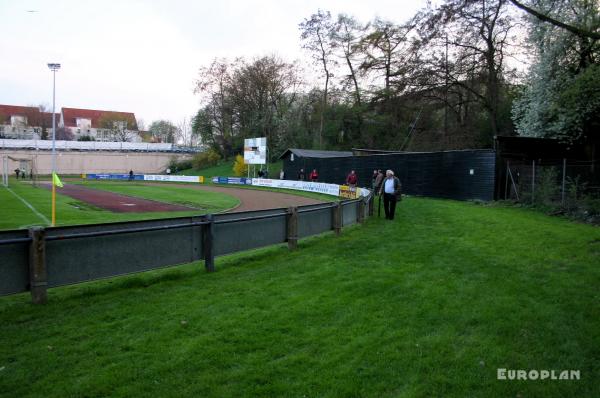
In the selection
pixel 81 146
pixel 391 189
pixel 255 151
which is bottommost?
pixel 391 189

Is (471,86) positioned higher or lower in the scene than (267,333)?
higher

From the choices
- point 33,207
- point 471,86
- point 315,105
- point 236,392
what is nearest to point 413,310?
point 236,392

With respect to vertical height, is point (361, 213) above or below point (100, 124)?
below

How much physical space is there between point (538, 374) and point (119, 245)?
5.23m

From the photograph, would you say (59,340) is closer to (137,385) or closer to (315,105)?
(137,385)

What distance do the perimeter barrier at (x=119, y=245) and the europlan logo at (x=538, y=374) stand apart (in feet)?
16.0

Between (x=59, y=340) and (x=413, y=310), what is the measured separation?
3915 mm

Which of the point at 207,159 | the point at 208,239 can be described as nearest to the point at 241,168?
the point at 207,159

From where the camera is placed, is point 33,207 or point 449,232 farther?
point 33,207

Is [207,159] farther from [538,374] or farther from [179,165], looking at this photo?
[538,374]

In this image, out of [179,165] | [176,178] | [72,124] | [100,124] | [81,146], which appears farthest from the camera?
[72,124]

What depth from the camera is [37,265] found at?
213 inches

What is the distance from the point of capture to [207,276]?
7.27 m

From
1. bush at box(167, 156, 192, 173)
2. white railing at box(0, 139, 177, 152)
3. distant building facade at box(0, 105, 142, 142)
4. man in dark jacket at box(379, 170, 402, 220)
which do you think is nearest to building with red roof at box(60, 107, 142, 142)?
distant building facade at box(0, 105, 142, 142)
